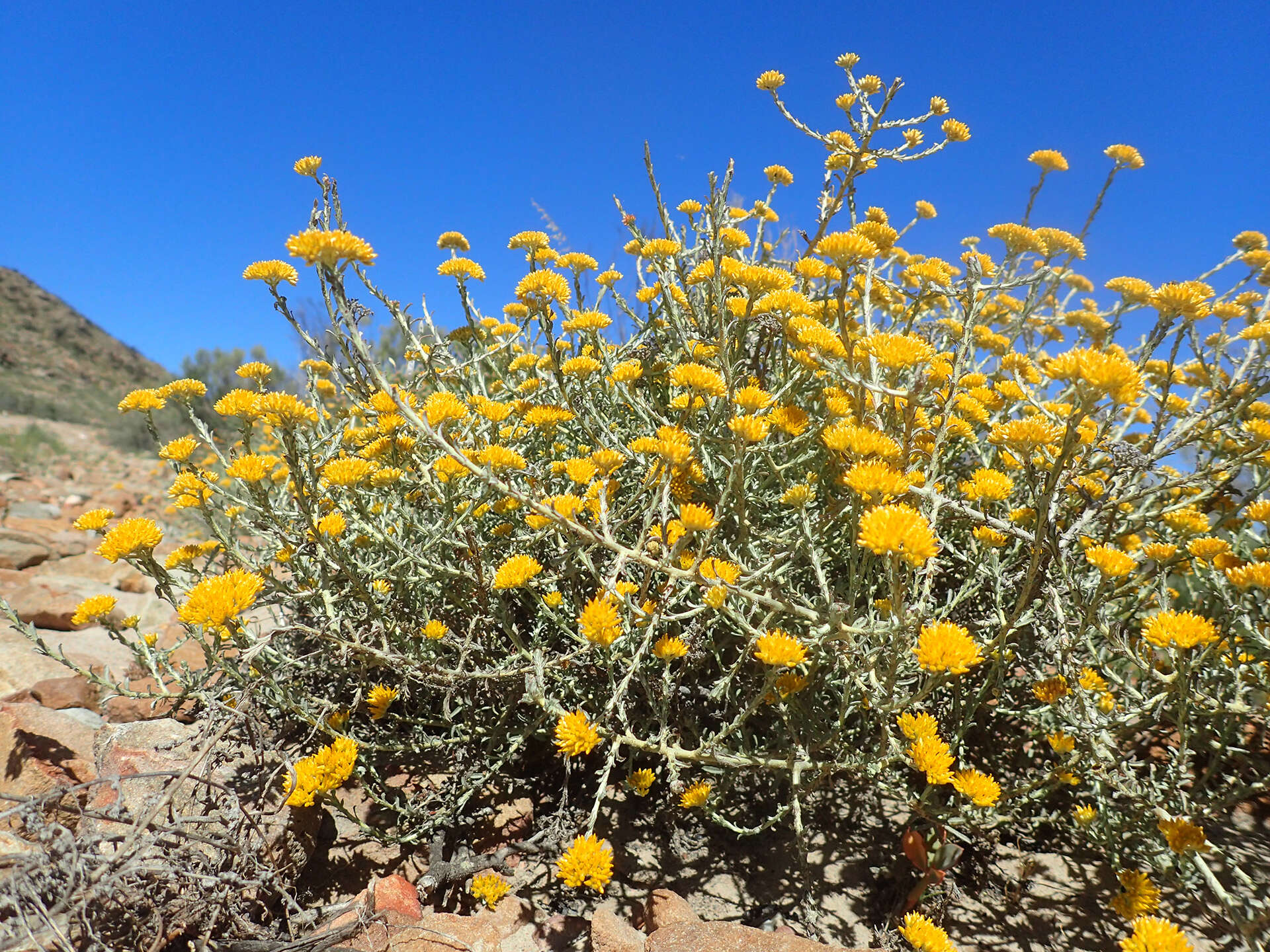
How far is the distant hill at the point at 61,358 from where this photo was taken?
2480 centimetres

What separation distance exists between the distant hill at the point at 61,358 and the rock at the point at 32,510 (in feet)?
59.1

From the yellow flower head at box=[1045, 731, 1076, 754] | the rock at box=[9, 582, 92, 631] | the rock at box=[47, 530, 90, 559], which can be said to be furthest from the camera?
the rock at box=[47, 530, 90, 559]

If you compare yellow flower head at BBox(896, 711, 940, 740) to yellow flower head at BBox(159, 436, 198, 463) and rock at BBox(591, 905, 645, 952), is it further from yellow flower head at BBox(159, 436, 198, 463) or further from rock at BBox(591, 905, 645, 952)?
yellow flower head at BBox(159, 436, 198, 463)

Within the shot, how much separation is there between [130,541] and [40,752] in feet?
3.72

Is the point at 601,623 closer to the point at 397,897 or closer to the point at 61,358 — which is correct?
the point at 397,897

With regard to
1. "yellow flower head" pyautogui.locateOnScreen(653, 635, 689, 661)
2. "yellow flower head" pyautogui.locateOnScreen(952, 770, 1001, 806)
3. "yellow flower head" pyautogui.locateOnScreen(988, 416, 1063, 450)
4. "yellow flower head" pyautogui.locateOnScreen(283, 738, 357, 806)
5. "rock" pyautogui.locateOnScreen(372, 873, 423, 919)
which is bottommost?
"rock" pyautogui.locateOnScreen(372, 873, 423, 919)

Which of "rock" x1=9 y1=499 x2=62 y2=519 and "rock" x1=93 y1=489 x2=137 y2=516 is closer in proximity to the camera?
"rock" x1=9 y1=499 x2=62 y2=519

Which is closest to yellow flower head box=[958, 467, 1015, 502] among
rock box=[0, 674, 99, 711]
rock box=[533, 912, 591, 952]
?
rock box=[533, 912, 591, 952]

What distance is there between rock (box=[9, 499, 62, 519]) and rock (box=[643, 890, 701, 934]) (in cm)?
915

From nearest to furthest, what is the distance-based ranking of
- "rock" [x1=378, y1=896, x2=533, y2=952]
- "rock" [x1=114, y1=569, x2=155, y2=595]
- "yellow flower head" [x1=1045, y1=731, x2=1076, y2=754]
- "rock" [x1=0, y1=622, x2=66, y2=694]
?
1. "rock" [x1=378, y1=896, x2=533, y2=952]
2. "yellow flower head" [x1=1045, y1=731, x2=1076, y2=754]
3. "rock" [x1=0, y1=622, x2=66, y2=694]
4. "rock" [x1=114, y1=569, x2=155, y2=595]

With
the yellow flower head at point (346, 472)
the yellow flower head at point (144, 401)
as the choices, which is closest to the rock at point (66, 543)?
the yellow flower head at point (144, 401)

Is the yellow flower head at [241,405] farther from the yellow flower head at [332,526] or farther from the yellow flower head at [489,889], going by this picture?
the yellow flower head at [489,889]

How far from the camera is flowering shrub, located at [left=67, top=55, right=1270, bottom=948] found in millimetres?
1729

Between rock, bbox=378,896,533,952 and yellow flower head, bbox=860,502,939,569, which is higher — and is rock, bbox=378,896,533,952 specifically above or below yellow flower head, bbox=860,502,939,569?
below
